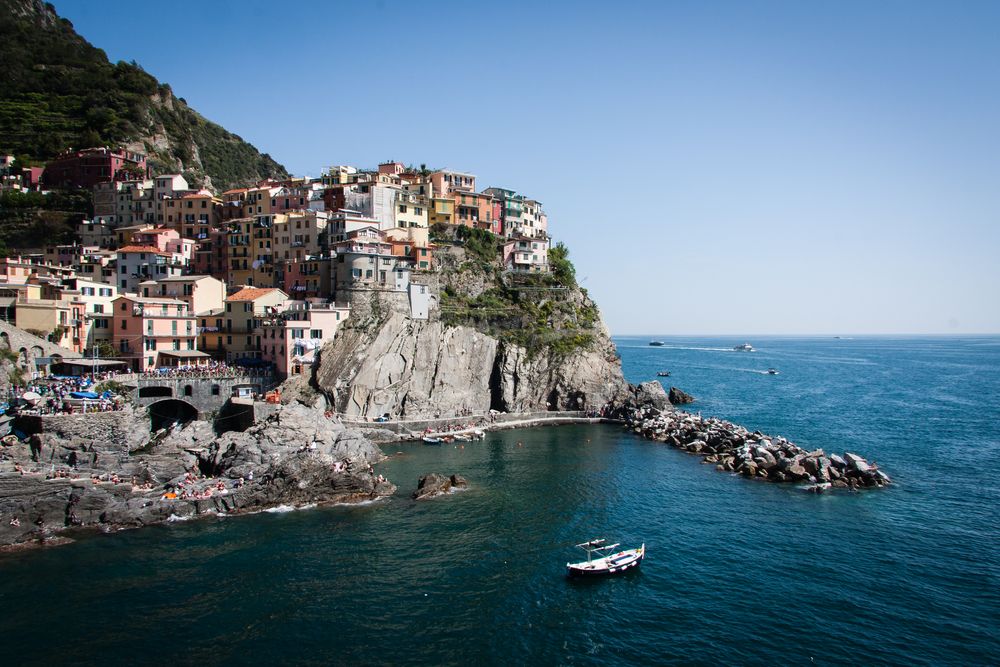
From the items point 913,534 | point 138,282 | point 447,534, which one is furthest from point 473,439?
point 138,282

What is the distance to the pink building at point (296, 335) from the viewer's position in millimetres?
66656

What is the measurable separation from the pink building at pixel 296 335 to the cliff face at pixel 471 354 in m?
1.35

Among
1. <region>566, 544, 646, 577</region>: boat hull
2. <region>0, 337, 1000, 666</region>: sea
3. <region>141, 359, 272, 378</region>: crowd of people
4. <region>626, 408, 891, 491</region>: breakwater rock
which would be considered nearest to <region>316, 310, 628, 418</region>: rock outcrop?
<region>141, 359, 272, 378</region>: crowd of people

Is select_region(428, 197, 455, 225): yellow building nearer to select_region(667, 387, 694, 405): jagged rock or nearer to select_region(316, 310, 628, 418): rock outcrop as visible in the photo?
select_region(316, 310, 628, 418): rock outcrop

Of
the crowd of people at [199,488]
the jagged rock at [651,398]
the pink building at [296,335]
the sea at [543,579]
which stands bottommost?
the sea at [543,579]

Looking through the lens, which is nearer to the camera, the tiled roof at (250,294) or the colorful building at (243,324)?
the colorful building at (243,324)

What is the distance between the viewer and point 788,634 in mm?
29484

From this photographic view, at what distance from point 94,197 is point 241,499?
6751cm

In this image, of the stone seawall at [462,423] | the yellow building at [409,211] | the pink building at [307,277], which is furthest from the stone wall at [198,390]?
the yellow building at [409,211]

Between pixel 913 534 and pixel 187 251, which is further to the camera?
pixel 187 251

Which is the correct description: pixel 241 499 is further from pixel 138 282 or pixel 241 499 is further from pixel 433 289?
pixel 138 282

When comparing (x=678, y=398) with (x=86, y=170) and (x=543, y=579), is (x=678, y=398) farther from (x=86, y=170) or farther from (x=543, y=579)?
(x=86, y=170)

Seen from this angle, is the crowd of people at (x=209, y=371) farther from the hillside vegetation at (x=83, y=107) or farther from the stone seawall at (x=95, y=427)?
the hillside vegetation at (x=83, y=107)

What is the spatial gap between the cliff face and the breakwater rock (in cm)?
1142
